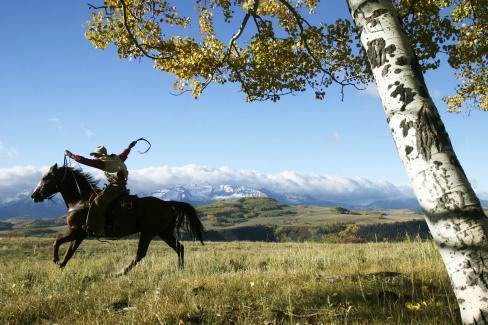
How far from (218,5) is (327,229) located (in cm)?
15665

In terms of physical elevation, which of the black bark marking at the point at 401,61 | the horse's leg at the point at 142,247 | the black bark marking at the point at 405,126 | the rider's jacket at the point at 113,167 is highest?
the rider's jacket at the point at 113,167

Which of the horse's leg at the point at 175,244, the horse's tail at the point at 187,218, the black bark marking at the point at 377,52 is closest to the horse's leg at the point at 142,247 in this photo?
the horse's leg at the point at 175,244

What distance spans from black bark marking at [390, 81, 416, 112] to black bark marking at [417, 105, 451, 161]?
0.14 meters

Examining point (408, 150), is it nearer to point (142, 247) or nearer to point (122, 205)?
point (142, 247)

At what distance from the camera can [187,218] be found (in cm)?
1193

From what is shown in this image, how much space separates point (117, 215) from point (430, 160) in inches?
379

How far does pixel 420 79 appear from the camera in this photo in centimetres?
332

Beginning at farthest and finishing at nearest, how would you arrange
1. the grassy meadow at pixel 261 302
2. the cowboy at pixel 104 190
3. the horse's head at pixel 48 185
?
the horse's head at pixel 48 185 → the cowboy at pixel 104 190 → the grassy meadow at pixel 261 302

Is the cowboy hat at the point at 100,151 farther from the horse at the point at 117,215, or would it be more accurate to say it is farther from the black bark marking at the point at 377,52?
the black bark marking at the point at 377,52

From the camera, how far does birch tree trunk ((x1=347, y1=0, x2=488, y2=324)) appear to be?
2711mm

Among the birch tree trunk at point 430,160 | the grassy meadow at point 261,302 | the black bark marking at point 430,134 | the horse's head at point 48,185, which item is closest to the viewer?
the birch tree trunk at point 430,160

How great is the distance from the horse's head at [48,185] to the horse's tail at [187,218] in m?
3.63

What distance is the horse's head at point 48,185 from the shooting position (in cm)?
1128

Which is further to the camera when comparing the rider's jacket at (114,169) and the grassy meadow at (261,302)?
the rider's jacket at (114,169)
